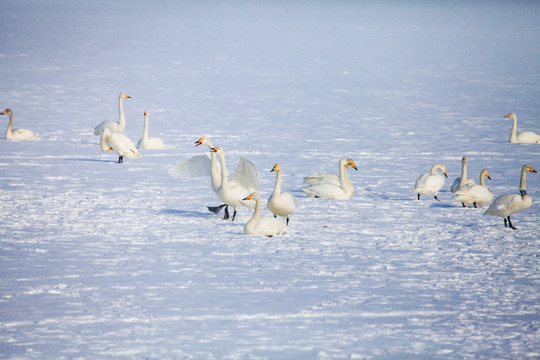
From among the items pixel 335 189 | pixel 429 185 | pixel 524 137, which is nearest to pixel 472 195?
pixel 429 185

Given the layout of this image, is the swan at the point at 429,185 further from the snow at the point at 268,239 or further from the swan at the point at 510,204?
the swan at the point at 510,204

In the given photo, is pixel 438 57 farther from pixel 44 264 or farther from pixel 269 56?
pixel 44 264

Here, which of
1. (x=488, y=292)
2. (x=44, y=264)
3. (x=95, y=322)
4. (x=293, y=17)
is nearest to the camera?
(x=95, y=322)

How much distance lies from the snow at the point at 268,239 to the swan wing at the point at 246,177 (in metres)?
0.35

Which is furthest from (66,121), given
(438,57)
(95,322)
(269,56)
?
(438,57)

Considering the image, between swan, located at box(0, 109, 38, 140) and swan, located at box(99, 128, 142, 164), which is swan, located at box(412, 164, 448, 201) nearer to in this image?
swan, located at box(99, 128, 142, 164)

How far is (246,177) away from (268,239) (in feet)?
3.33

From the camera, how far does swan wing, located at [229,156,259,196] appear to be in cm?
809

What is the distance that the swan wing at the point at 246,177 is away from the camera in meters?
8.09

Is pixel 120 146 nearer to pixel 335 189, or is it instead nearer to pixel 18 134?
pixel 18 134

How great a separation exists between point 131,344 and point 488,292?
2641 mm

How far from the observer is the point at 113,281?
6113 mm

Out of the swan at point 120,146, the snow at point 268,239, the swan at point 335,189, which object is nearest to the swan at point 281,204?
the snow at point 268,239

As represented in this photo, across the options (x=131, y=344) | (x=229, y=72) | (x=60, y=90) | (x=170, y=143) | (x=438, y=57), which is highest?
(x=438, y=57)
